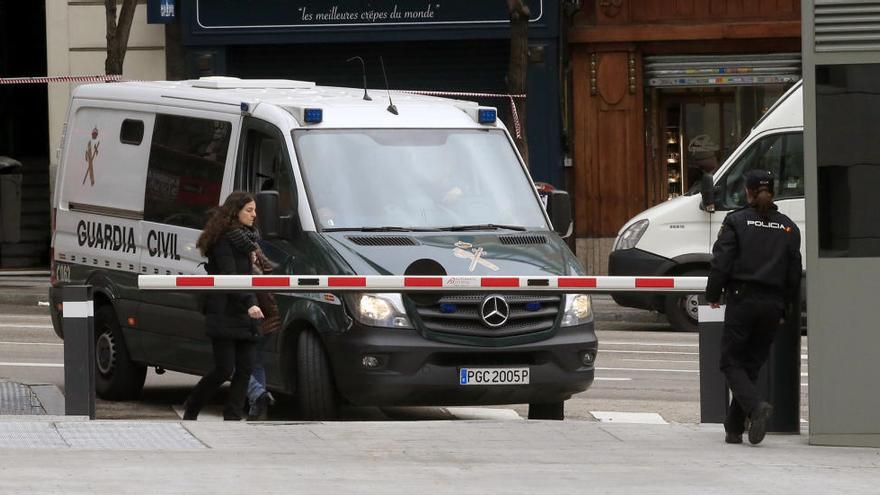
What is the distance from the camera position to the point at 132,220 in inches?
537

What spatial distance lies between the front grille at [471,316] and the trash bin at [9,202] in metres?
15.8

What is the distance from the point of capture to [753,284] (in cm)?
1023

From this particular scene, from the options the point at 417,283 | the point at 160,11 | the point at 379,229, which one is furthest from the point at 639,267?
the point at 160,11

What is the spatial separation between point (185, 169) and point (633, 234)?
7.17m

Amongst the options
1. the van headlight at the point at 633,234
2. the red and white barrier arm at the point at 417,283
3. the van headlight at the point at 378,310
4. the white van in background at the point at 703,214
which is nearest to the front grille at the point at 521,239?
the red and white barrier arm at the point at 417,283

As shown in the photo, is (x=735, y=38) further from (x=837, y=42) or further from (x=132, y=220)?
(x=837, y=42)

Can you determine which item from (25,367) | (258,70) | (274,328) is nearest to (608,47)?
(258,70)

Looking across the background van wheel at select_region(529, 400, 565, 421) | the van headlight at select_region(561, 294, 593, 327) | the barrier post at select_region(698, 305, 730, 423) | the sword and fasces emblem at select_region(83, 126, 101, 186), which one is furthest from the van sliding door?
the barrier post at select_region(698, 305, 730, 423)

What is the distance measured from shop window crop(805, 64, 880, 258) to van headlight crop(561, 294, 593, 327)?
2100 mm

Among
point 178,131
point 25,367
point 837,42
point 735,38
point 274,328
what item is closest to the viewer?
point 837,42

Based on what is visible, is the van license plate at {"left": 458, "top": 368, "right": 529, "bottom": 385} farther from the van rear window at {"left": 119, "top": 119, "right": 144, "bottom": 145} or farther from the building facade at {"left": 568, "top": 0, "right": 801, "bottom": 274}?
the building facade at {"left": 568, "top": 0, "right": 801, "bottom": 274}

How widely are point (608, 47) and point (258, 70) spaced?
498 centimetres

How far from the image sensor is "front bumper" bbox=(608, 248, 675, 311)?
1888 centimetres

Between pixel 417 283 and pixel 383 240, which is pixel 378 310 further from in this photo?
pixel 383 240
